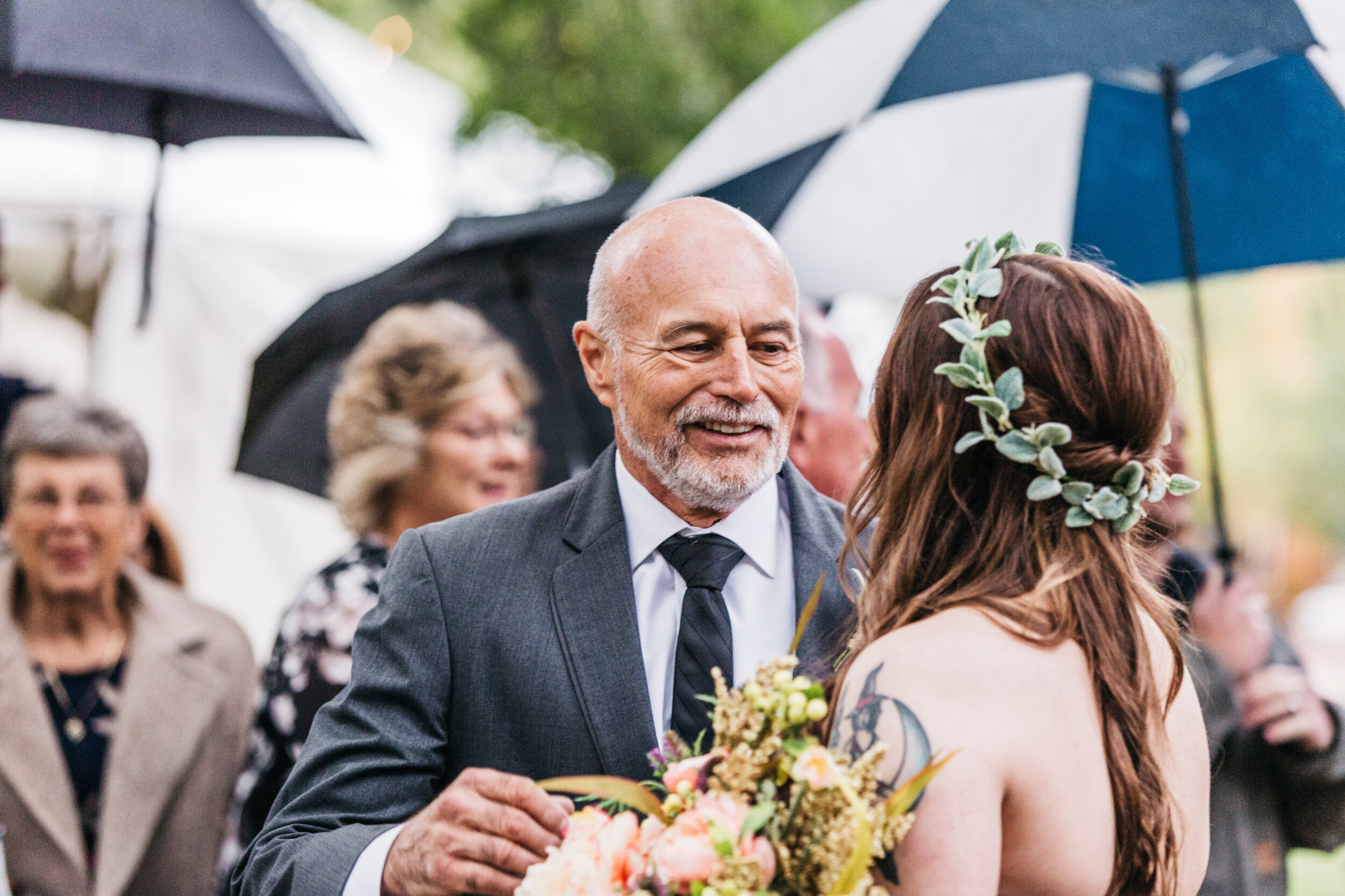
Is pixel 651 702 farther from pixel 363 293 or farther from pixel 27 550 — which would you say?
pixel 363 293

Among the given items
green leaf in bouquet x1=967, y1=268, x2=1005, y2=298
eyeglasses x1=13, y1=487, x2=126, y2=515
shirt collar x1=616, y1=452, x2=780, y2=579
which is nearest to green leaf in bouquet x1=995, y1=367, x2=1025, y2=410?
green leaf in bouquet x1=967, y1=268, x2=1005, y2=298

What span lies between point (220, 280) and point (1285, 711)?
16.3ft

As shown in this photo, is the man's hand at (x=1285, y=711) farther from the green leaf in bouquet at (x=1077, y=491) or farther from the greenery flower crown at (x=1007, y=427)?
the green leaf in bouquet at (x=1077, y=491)

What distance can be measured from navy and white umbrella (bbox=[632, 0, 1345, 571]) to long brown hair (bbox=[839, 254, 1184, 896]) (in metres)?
1.29

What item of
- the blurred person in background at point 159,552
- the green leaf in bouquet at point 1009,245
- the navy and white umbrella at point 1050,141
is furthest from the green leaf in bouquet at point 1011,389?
the blurred person in background at point 159,552

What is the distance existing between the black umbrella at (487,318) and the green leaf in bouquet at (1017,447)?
3.00 m

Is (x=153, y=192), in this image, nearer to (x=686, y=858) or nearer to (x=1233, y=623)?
(x=686, y=858)

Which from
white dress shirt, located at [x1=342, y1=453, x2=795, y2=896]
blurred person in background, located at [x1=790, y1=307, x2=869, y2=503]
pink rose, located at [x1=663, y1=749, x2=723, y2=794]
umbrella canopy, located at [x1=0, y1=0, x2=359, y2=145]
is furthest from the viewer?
blurred person in background, located at [x1=790, y1=307, x2=869, y2=503]

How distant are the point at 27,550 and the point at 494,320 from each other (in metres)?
2.08

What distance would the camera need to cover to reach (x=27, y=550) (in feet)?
13.2

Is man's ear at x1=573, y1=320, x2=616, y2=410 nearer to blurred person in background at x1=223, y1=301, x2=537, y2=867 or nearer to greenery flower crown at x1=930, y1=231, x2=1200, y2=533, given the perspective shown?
greenery flower crown at x1=930, y1=231, x2=1200, y2=533

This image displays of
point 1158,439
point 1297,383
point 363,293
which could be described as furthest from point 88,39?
point 1297,383

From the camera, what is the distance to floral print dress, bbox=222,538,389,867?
11.9 feet

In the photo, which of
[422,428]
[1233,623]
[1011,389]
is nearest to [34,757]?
[422,428]
